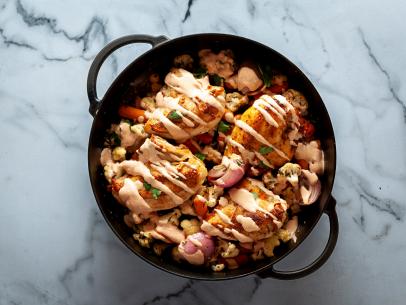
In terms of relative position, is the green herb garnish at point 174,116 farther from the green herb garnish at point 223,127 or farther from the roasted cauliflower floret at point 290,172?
the roasted cauliflower floret at point 290,172

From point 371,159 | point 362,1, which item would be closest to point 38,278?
point 371,159

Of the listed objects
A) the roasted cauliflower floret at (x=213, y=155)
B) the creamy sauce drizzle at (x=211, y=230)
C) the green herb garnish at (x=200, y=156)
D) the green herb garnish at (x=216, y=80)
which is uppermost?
the green herb garnish at (x=216, y=80)

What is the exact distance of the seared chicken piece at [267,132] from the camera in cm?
217

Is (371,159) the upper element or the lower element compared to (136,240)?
upper

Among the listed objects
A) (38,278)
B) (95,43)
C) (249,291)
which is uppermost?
(95,43)

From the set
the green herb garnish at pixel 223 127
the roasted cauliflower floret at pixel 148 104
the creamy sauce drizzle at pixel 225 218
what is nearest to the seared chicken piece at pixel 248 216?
the creamy sauce drizzle at pixel 225 218

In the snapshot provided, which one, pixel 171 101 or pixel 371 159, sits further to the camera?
pixel 371 159

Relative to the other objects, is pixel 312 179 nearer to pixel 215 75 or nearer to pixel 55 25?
pixel 215 75

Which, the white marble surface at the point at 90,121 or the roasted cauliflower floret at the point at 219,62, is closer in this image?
the roasted cauliflower floret at the point at 219,62

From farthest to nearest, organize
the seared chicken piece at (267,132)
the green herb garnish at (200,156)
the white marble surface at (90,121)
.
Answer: the white marble surface at (90,121)
the green herb garnish at (200,156)
the seared chicken piece at (267,132)

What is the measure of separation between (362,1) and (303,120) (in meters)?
0.58

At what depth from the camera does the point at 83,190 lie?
8.16ft

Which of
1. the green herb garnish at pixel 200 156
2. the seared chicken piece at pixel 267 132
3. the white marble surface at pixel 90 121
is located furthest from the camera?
the white marble surface at pixel 90 121

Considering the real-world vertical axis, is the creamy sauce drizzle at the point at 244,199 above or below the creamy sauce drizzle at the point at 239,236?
above
